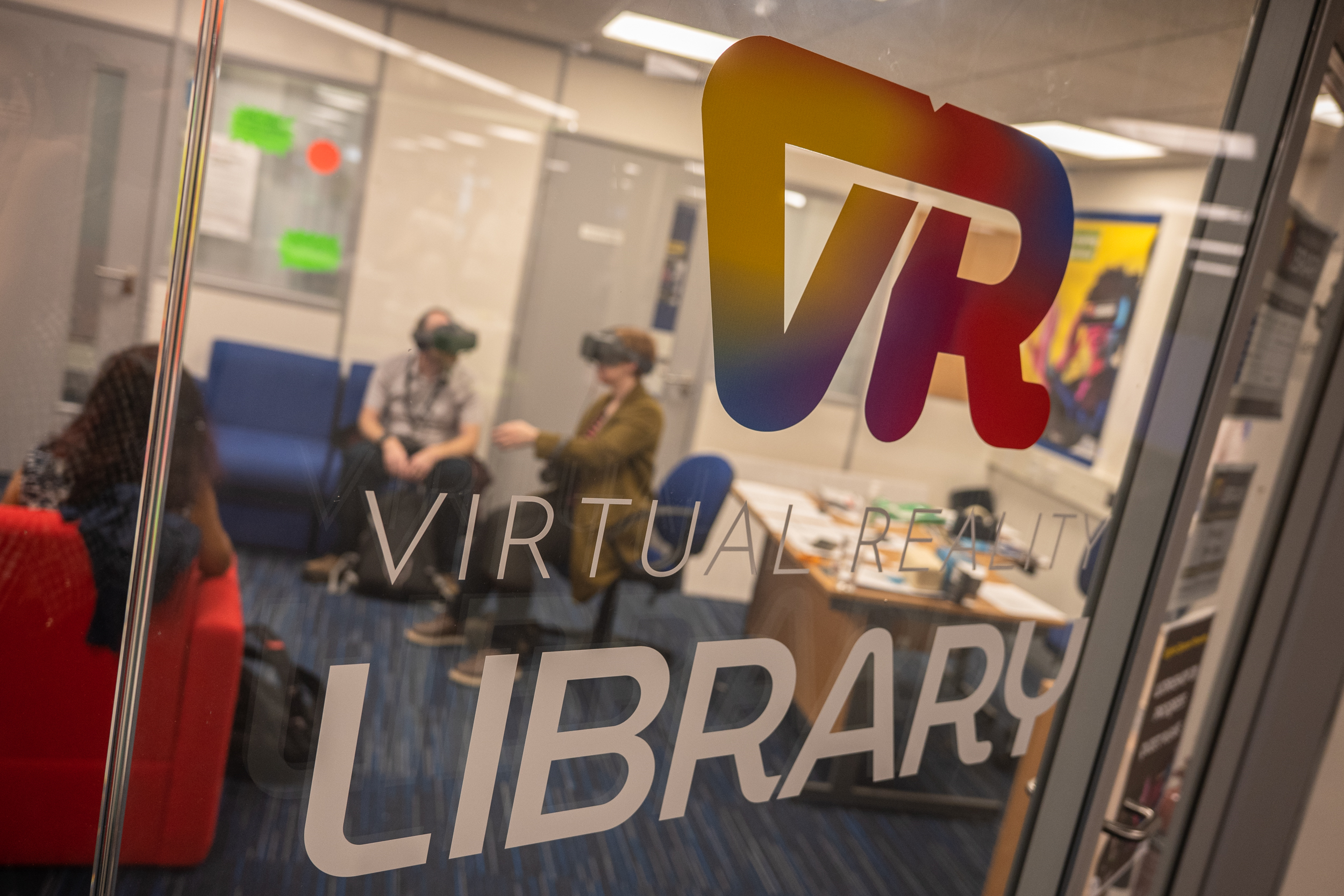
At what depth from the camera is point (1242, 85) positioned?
1479 millimetres

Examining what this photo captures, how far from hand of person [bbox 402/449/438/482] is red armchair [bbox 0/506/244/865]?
0.20 m

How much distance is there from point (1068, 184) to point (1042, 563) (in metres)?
0.61

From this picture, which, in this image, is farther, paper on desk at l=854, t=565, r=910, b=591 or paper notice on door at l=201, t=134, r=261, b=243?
paper on desk at l=854, t=565, r=910, b=591

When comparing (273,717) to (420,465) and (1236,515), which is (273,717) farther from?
(1236,515)

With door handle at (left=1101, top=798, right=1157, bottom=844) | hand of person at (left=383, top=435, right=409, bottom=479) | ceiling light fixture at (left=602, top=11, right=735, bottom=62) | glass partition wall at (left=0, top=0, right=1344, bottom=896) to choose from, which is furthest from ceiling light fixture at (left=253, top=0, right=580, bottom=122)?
door handle at (left=1101, top=798, right=1157, bottom=844)

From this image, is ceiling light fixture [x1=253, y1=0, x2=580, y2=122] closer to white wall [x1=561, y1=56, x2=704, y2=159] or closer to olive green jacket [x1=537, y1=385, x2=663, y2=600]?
white wall [x1=561, y1=56, x2=704, y2=159]

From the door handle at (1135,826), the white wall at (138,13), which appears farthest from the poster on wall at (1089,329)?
the white wall at (138,13)

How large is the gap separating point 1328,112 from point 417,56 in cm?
170

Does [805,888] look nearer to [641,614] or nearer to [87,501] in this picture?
[641,614]

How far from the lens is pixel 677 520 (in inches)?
43.8

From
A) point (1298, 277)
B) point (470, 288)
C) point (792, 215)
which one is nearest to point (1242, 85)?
point (1298, 277)

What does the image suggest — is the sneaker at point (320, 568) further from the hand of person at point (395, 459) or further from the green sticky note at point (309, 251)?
the green sticky note at point (309, 251)

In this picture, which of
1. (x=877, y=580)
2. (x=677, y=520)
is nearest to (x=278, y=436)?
(x=677, y=520)

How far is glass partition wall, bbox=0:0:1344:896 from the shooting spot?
2.42 feet
